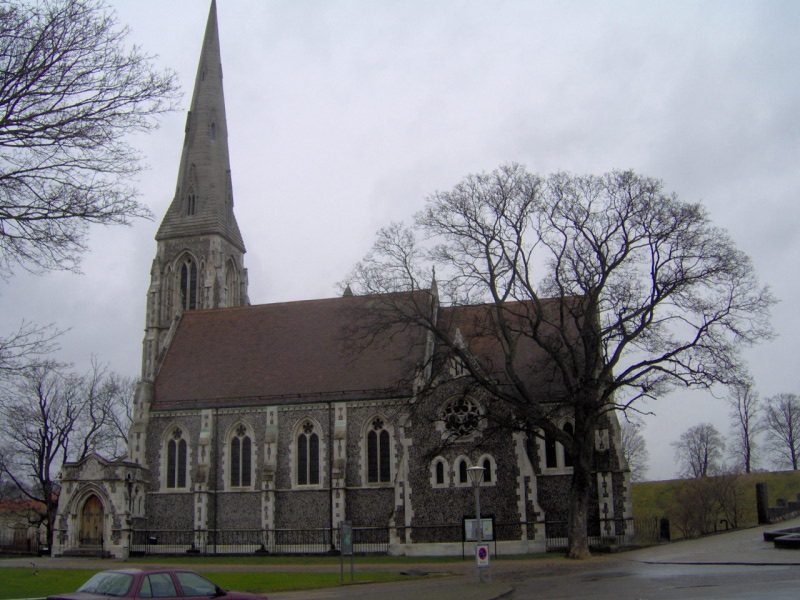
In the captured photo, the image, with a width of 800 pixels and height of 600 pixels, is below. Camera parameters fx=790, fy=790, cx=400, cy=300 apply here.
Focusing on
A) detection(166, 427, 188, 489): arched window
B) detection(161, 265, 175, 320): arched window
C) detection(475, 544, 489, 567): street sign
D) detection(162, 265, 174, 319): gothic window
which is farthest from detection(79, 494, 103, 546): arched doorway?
detection(475, 544, 489, 567): street sign

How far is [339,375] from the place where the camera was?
37750 millimetres

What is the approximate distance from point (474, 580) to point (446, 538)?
11152mm

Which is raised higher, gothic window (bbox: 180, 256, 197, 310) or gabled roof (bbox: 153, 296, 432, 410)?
gothic window (bbox: 180, 256, 197, 310)

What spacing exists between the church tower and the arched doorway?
9678mm

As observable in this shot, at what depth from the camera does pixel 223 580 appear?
864 inches

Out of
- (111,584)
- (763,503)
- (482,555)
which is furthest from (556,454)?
(111,584)

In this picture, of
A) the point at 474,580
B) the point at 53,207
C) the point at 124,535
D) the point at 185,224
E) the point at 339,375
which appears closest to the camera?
the point at 53,207

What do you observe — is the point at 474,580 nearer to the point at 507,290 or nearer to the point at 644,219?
the point at 507,290

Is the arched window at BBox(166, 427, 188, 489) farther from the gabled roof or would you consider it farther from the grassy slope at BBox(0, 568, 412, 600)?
the grassy slope at BBox(0, 568, 412, 600)

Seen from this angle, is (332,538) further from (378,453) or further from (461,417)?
(461,417)

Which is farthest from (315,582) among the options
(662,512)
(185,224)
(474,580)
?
(662,512)

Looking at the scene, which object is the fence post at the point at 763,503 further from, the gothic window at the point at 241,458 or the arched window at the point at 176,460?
the arched window at the point at 176,460

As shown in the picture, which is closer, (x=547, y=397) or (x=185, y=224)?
(x=547, y=397)

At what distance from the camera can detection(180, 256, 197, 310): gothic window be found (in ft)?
162
